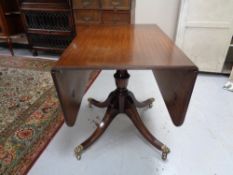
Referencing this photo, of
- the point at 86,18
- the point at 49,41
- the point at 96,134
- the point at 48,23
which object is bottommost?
the point at 96,134

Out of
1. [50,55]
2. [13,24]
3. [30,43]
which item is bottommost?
[50,55]

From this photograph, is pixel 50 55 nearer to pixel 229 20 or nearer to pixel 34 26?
pixel 34 26

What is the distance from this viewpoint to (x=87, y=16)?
222 cm

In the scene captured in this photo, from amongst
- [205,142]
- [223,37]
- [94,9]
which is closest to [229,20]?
[223,37]

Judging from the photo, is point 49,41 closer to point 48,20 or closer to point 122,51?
point 48,20

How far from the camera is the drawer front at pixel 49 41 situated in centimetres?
261

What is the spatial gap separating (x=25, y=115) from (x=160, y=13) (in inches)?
78.7

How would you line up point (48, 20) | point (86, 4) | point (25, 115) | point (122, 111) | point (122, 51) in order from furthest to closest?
point (48, 20)
point (86, 4)
point (25, 115)
point (122, 111)
point (122, 51)

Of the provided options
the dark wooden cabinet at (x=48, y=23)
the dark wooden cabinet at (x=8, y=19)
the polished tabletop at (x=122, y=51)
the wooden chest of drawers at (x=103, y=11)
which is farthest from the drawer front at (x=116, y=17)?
the dark wooden cabinet at (x=8, y=19)

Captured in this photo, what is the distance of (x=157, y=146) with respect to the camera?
1216 mm

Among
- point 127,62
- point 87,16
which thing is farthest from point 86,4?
point 127,62

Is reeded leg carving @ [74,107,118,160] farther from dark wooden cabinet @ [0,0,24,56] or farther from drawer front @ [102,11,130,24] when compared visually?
dark wooden cabinet @ [0,0,24,56]

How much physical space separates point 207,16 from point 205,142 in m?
1.35

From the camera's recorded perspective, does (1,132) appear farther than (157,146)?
Yes
